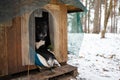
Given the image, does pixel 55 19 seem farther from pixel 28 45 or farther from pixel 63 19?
pixel 28 45

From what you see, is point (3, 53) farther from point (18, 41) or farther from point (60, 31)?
point (60, 31)

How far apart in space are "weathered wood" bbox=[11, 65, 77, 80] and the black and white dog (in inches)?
7.5

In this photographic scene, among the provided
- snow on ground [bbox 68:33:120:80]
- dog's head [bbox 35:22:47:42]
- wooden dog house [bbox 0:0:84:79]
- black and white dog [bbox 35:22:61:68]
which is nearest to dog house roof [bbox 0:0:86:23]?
wooden dog house [bbox 0:0:84:79]

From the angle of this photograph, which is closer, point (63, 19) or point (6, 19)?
point (6, 19)

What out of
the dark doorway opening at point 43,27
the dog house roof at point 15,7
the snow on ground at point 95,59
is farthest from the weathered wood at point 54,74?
the dog house roof at point 15,7

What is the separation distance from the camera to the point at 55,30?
551 centimetres

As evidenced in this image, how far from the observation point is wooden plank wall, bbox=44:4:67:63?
17.7 ft

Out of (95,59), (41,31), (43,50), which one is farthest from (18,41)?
(95,59)

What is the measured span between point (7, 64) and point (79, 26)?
111 inches

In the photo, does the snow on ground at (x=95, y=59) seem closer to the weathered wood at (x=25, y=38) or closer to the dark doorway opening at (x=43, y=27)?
the dark doorway opening at (x=43, y=27)

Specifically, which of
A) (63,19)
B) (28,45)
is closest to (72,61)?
(63,19)

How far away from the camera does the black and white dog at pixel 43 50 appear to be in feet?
16.4

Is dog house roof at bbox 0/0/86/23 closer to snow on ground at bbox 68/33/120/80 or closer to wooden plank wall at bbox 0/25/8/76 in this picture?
wooden plank wall at bbox 0/25/8/76

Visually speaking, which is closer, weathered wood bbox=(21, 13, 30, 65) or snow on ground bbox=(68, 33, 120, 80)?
weathered wood bbox=(21, 13, 30, 65)
